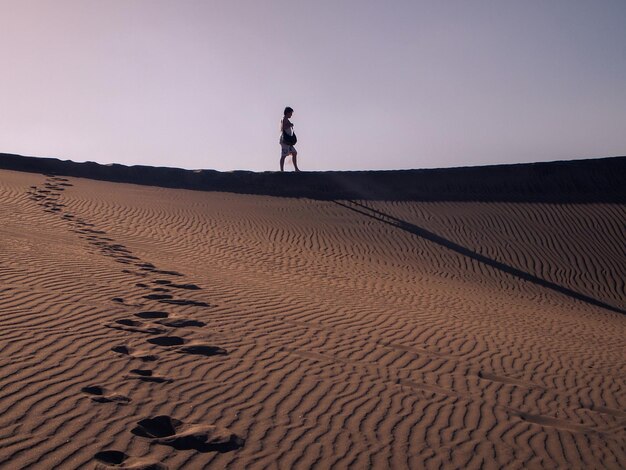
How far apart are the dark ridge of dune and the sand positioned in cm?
622

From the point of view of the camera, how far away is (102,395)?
513cm

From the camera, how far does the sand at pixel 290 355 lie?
476cm

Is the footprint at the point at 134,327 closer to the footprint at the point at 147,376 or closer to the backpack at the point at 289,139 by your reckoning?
the footprint at the point at 147,376

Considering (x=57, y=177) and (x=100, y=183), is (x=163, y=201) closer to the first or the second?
(x=100, y=183)

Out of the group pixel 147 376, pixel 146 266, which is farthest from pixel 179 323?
pixel 146 266

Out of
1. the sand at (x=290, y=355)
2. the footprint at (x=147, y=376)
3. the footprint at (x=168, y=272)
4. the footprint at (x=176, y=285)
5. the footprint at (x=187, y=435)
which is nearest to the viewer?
the footprint at (x=187, y=435)

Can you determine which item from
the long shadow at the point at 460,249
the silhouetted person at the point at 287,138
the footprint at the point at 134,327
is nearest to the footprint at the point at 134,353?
the footprint at the point at 134,327

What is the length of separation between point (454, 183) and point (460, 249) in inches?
255

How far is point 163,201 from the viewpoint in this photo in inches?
861

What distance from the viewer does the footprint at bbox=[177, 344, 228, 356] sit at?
654 cm

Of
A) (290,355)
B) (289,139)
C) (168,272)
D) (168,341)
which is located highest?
(289,139)

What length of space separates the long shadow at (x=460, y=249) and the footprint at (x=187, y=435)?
475 inches

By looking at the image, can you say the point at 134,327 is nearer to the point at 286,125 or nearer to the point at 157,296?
the point at 157,296

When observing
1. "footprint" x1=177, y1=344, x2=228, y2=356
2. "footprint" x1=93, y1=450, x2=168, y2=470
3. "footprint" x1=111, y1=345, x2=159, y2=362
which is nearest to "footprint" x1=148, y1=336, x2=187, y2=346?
"footprint" x1=177, y1=344, x2=228, y2=356
